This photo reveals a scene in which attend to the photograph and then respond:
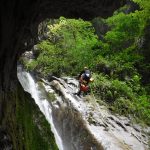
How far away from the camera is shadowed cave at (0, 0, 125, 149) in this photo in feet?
20.0

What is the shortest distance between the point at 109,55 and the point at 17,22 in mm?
19047

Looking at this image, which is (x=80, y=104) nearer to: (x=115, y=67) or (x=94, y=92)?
(x=94, y=92)

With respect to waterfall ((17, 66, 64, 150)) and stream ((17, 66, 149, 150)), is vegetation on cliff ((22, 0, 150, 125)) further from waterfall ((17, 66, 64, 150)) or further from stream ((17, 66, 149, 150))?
stream ((17, 66, 149, 150))

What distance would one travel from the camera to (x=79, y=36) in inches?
1056

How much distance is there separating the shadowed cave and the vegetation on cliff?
1172 cm

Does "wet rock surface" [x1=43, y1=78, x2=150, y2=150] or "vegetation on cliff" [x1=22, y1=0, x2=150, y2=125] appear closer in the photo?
"wet rock surface" [x1=43, y1=78, x2=150, y2=150]

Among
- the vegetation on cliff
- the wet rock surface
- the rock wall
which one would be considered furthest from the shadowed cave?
the vegetation on cliff

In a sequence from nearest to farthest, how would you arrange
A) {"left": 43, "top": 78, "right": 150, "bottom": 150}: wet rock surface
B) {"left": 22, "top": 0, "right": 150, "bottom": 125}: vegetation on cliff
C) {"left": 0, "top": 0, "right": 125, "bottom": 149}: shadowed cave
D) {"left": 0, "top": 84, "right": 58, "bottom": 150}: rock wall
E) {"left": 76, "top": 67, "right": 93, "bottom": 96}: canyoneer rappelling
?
{"left": 0, "top": 0, "right": 125, "bottom": 149}: shadowed cave → {"left": 0, "top": 84, "right": 58, "bottom": 150}: rock wall → {"left": 43, "top": 78, "right": 150, "bottom": 150}: wet rock surface → {"left": 76, "top": 67, "right": 93, "bottom": 96}: canyoneer rappelling → {"left": 22, "top": 0, "right": 150, "bottom": 125}: vegetation on cliff

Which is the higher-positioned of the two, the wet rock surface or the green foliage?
the green foliage

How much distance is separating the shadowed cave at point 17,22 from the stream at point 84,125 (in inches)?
243

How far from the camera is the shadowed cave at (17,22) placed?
6105 millimetres

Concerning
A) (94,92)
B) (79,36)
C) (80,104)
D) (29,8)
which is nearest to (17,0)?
(29,8)

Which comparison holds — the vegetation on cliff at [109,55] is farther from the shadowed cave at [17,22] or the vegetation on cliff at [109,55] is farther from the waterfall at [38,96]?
the shadowed cave at [17,22]

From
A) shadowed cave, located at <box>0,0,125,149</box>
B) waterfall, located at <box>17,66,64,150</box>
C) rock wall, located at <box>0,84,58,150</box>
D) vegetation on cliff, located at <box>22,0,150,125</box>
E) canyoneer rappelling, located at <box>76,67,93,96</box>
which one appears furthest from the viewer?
vegetation on cliff, located at <box>22,0,150,125</box>
